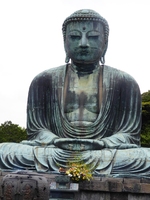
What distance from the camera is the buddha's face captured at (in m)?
10.8

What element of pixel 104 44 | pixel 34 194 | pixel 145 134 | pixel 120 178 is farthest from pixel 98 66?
pixel 145 134

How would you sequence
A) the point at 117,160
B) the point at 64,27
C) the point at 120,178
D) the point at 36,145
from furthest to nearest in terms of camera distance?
the point at 64,27 → the point at 36,145 → the point at 117,160 → the point at 120,178

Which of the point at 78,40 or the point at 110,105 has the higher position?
the point at 78,40

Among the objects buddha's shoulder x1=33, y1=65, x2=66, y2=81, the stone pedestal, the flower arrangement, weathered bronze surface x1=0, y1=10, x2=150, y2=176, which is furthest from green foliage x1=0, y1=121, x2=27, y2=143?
the flower arrangement

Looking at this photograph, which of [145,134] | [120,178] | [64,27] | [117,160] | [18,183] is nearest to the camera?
[18,183]

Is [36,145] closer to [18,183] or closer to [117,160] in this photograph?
[117,160]

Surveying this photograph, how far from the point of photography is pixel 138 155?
9.28 meters

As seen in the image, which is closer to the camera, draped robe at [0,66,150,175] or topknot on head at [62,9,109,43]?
draped robe at [0,66,150,175]

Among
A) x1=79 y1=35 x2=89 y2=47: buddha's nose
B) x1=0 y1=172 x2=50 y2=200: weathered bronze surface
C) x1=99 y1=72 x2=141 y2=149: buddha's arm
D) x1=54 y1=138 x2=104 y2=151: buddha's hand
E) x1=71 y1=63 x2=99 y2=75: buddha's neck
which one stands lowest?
x1=0 y1=172 x2=50 y2=200: weathered bronze surface

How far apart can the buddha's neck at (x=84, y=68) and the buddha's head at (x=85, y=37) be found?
0.46 feet

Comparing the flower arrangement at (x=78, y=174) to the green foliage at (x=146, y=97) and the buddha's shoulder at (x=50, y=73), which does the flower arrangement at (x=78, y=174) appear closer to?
the buddha's shoulder at (x=50, y=73)

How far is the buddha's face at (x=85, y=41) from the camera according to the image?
10.8m

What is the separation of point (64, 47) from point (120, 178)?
163 inches

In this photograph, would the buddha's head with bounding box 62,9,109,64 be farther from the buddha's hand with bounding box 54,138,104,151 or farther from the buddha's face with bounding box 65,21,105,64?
the buddha's hand with bounding box 54,138,104,151
